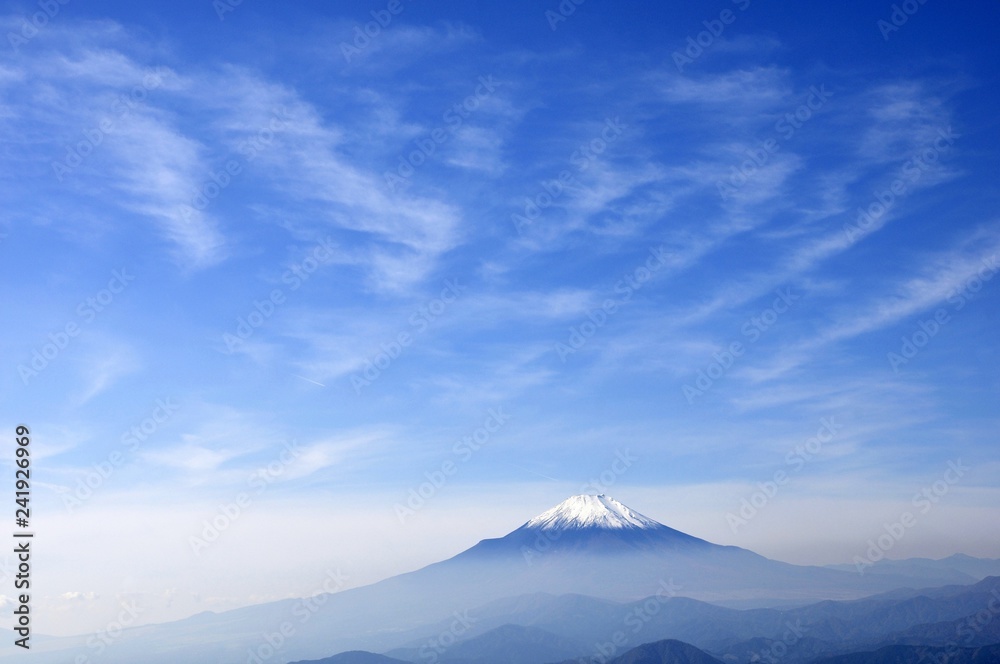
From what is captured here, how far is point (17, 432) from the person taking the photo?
63.7 metres

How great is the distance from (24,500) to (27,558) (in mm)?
5133

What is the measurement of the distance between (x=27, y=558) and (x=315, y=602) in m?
128

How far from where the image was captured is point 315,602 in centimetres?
18462

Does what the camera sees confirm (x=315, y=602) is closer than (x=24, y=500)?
No

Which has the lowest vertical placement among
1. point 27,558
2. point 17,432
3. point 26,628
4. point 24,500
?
point 26,628

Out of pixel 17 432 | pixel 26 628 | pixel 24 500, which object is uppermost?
pixel 17 432

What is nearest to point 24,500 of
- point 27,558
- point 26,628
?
point 27,558

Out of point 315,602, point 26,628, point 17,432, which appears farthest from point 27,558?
point 315,602

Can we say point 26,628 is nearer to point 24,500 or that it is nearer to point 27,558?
point 27,558

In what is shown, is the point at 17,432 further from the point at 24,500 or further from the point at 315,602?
the point at 315,602

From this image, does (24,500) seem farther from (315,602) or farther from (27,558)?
(315,602)

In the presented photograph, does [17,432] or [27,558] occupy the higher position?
[17,432]

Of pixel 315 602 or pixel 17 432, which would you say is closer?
pixel 17 432

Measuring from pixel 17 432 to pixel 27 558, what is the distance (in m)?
9.69
